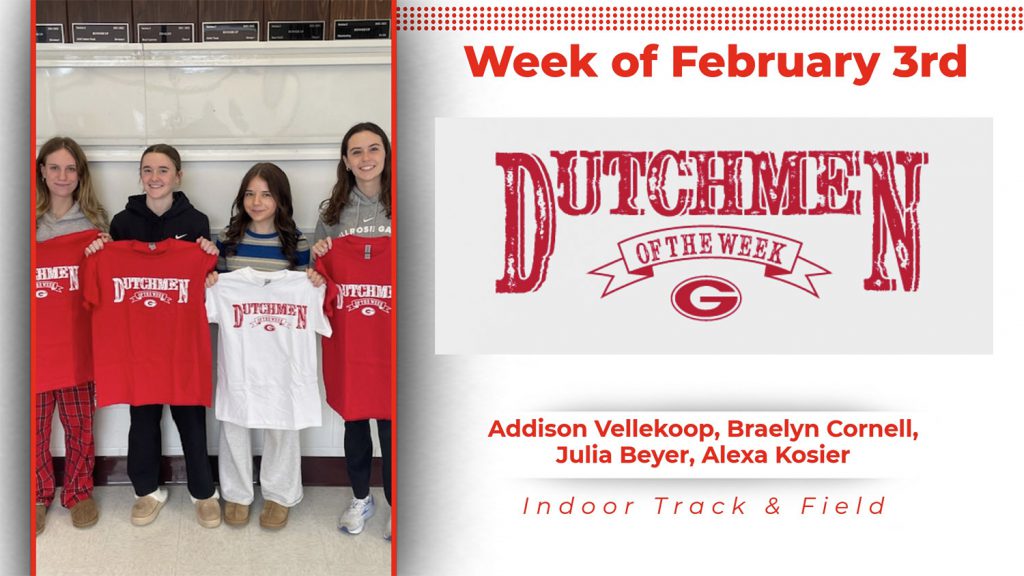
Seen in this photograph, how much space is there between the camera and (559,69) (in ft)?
4.33

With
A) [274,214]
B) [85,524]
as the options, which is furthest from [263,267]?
[85,524]

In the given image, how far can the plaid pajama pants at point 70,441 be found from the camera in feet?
4.61

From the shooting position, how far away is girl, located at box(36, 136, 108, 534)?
1.35 metres

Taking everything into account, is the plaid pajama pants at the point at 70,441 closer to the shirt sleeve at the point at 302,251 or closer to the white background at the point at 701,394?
the shirt sleeve at the point at 302,251

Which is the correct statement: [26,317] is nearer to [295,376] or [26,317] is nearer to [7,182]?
[7,182]

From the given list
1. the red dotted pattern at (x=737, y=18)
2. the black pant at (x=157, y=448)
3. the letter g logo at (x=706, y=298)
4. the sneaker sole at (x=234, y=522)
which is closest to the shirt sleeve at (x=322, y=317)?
the black pant at (x=157, y=448)

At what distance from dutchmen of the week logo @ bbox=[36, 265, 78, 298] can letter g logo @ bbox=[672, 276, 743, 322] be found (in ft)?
4.40

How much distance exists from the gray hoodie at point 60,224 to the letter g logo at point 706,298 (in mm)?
1315

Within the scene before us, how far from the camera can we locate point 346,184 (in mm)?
1366

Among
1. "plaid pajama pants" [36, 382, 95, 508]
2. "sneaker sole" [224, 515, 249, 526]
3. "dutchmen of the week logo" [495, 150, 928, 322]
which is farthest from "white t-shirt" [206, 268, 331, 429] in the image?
"dutchmen of the week logo" [495, 150, 928, 322]

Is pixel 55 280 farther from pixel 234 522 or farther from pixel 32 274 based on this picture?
pixel 234 522

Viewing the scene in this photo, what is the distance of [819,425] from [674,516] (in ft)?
1.22

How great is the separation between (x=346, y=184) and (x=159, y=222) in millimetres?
438

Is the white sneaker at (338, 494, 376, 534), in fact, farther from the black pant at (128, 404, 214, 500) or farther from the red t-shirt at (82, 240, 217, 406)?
the red t-shirt at (82, 240, 217, 406)
